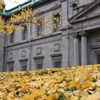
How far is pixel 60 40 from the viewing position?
24.0 meters

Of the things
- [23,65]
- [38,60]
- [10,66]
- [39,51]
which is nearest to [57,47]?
[39,51]

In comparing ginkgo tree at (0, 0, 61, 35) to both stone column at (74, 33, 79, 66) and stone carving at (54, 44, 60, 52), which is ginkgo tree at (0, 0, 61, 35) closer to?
stone column at (74, 33, 79, 66)

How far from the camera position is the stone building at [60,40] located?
19.3 meters

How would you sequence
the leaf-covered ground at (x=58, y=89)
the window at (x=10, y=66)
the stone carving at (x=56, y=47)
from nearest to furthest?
the leaf-covered ground at (x=58, y=89)
the stone carving at (x=56, y=47)
the window at (x=10, y=66)

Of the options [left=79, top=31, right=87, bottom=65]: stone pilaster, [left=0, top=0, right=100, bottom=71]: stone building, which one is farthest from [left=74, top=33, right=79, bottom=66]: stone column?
[left=79, top=31, right=87, bottom=65]: stone pilaster

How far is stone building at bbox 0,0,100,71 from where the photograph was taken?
1929 centimetres

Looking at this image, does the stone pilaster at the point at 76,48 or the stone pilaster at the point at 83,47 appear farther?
the stone pilaster at the point at 76,48

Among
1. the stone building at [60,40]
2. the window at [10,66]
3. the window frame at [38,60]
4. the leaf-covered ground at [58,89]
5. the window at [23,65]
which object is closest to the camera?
the leaf-covered ground at [58,89]

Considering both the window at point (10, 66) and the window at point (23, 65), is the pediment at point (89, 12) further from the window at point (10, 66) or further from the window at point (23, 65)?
the window at point (10, 66)

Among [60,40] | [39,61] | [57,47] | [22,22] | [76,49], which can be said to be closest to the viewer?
[22,22]

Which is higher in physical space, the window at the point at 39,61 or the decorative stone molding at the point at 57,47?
the decorative stone molding at the point at 57,47

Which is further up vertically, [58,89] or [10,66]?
[10,66]

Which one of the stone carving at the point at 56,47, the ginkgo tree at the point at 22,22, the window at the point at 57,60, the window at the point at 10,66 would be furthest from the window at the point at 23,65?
the stone carving at the point at 56,47

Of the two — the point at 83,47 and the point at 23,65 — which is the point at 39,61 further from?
the point at 83,47
